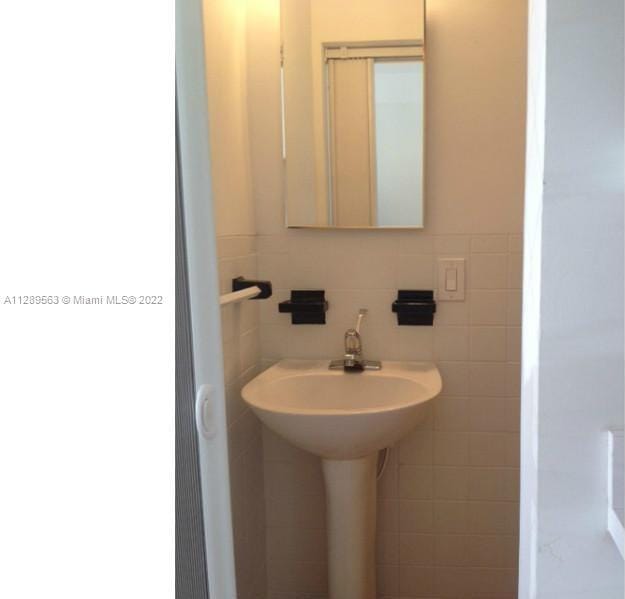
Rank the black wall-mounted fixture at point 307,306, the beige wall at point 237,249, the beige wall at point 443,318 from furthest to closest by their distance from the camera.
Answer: the black wall-mounted fixture at point 307,306 < the beige wall at point 443,318 < the beige wall at point 237,249

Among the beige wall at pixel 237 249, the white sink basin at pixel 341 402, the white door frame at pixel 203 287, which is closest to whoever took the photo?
the white door frame at pixel 203 287

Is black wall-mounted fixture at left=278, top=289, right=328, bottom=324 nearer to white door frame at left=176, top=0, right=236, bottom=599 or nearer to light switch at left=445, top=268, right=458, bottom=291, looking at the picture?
light switch at left=445, top=268, right=458, bottom=291

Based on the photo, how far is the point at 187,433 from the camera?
35.2 inches

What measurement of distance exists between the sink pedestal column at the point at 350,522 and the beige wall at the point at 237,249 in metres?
0.26

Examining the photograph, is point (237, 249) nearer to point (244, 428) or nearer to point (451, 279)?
point (244, 428)

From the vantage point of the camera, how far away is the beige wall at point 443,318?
1760mm

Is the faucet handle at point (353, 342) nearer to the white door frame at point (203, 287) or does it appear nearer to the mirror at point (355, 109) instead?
the mirror at point (355, 109)

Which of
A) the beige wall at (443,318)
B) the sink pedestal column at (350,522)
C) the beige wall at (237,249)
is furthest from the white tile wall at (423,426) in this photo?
the sink pedestal column at (350,522)

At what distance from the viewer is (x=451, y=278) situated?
182 cm

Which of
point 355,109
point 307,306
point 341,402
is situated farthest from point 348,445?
point 355,109

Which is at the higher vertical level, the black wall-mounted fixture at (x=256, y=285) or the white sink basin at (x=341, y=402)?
the black wall-mounted fixture at (x=256, y=285)

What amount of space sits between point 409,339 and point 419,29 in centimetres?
95

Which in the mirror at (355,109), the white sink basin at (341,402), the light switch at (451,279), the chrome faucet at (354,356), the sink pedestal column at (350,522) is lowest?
the sink pedestal column at (350,522)

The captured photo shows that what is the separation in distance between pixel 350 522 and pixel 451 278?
80 cm
